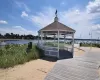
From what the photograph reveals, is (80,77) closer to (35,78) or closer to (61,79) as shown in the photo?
(61,79)

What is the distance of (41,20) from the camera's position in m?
22.8

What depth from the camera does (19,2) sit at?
15.7m

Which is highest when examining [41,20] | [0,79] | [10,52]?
[41,20]

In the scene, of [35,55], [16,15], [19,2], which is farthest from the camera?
[16,15]

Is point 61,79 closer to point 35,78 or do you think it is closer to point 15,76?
point 35,78

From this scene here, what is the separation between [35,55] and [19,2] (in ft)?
23.2

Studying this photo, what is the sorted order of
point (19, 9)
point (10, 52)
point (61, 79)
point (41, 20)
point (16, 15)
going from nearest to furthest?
point (61, 79), point (10, 52), point (19, 9), point (16, 15), point (41, 20)

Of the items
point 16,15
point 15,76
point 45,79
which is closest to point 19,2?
point 16,15

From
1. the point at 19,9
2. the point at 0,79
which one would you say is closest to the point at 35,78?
the point at 0,79

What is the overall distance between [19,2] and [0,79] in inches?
433

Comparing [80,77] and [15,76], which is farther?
[15,76]

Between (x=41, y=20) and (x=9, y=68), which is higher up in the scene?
(x=41, y=20)

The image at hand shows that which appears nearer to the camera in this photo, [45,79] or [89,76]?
[45,79]

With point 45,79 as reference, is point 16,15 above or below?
above
